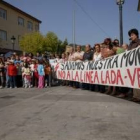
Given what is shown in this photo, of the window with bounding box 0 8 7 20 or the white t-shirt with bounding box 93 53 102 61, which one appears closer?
the white t-shirt with bounding box 93 53 102 61

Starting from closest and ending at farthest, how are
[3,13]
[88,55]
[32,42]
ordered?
[88,55] → [3,13] → [32,42]

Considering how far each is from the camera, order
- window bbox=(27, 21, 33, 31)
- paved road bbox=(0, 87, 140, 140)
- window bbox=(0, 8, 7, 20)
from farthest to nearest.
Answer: window bbox=(27, 21, 33, 31) → window bbox=(0, 8, 7, 20) → paved road bbox=(0, 87, 140, 140)

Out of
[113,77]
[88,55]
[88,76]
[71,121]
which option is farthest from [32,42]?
[71,121]

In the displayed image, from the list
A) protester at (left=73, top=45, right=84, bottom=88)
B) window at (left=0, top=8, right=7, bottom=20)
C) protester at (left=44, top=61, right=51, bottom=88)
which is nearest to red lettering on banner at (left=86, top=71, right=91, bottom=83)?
protester at (left=73, top=45, right=84, bottom=88)

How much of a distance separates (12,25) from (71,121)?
154ft

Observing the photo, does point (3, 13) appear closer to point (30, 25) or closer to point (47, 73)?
point (30, 25)

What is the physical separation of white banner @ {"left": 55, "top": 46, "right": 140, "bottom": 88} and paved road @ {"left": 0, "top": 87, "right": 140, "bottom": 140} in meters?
0.84

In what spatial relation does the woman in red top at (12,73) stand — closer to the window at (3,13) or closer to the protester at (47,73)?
the protester at (47,73)

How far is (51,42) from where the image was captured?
58406 millimetres

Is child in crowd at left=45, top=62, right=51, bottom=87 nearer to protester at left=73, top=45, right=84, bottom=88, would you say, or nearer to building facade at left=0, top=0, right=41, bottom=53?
protester at left=73, top=45, right=84, bottom=88

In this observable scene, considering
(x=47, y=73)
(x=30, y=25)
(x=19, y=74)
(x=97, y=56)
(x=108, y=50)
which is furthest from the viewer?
(x=30, y=25)

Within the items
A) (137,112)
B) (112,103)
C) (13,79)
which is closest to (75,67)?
(13,79)

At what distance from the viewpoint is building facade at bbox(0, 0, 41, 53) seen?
48428mm

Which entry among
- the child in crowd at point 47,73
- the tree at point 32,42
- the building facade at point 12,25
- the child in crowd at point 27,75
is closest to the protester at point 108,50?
the child in crowd at point 47,73
